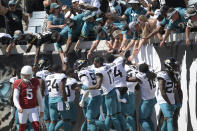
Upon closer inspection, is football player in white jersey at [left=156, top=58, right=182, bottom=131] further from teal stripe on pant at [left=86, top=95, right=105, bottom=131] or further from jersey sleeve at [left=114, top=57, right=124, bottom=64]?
teal stripe on pant at [left=86, top=95, right=105, bottom=131]

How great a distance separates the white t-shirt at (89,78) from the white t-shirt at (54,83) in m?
0.51

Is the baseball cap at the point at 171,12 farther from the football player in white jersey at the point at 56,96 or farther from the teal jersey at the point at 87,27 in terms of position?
the football player in white jersey at the point at 56,96

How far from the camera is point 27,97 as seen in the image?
571 inches

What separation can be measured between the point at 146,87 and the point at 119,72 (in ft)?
2.41

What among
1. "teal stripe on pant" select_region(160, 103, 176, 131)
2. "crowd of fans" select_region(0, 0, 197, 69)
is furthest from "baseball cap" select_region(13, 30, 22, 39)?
"teal stripe on pant" select_region(160, 103, 176, 131)

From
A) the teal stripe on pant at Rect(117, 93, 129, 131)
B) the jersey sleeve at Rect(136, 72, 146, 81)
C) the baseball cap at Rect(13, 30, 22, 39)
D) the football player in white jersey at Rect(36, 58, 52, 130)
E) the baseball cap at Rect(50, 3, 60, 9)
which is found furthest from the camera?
the baseball cap at Rect(50, 3, 60, 9)

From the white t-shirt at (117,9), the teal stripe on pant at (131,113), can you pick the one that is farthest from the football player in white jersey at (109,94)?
the white t-shirt at (117,9)

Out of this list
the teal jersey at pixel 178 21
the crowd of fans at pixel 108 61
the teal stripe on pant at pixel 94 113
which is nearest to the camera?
the crowd of fans at pixel 108 61

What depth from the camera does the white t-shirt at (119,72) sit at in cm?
1527

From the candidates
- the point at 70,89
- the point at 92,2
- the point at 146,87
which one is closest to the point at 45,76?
the point at 70,89

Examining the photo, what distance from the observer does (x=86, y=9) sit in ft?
57.9

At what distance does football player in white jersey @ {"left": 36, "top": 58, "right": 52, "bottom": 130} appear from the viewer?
16.2 meters

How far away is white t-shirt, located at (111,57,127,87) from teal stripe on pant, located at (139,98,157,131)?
681 mm

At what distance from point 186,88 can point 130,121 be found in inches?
62.2
